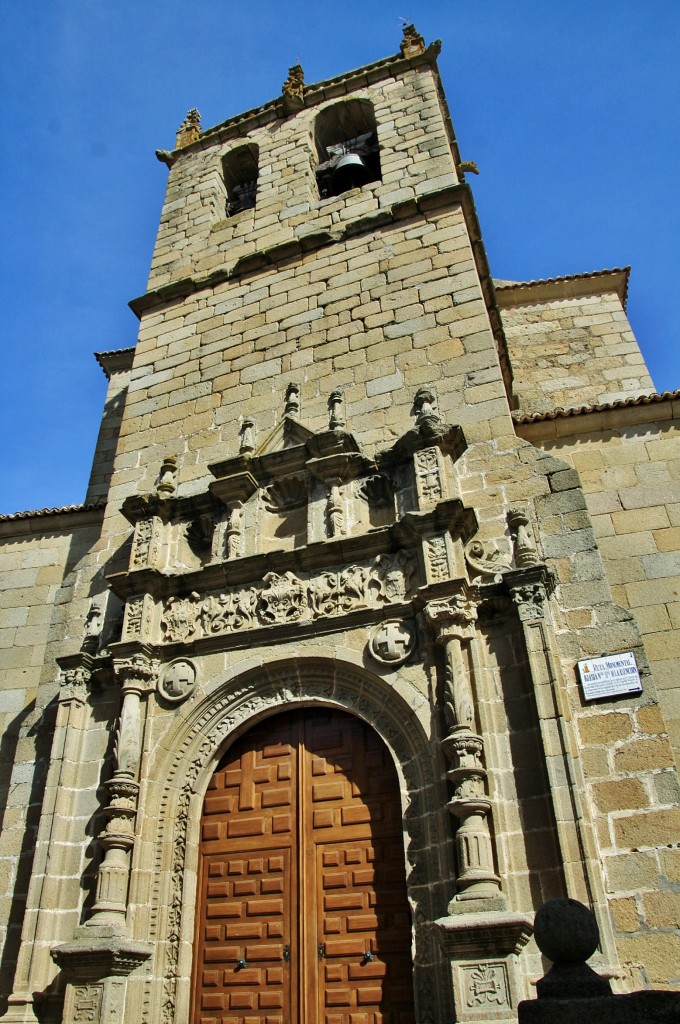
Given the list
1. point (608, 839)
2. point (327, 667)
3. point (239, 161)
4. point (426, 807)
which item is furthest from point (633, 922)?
point (239, 161)

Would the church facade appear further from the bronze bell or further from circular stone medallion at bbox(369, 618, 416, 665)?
the bronze bell

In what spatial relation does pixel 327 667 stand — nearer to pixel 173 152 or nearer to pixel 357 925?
pixel 357 925

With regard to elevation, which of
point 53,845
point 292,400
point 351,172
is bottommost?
point 53,845

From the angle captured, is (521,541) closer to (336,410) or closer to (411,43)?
(336,410)

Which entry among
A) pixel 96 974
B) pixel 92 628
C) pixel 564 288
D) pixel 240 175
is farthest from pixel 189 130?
pixel 96 974

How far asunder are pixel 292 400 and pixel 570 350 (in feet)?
18.4

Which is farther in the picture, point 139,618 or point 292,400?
point 292,400

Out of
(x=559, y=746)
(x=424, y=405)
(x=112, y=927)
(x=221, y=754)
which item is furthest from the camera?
(x=424, y=405)

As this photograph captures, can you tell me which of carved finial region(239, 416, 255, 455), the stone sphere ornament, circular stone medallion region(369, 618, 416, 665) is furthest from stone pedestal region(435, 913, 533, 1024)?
carved finial region(239, 416, 255, 455)

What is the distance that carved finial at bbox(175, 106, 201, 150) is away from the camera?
1195 centimetres

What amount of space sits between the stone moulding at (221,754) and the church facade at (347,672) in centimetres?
2

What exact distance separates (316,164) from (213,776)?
783 centimetres

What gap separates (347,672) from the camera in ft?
19.1

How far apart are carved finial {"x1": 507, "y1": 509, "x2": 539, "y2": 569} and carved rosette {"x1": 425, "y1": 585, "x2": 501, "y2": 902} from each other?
17.3 inches
